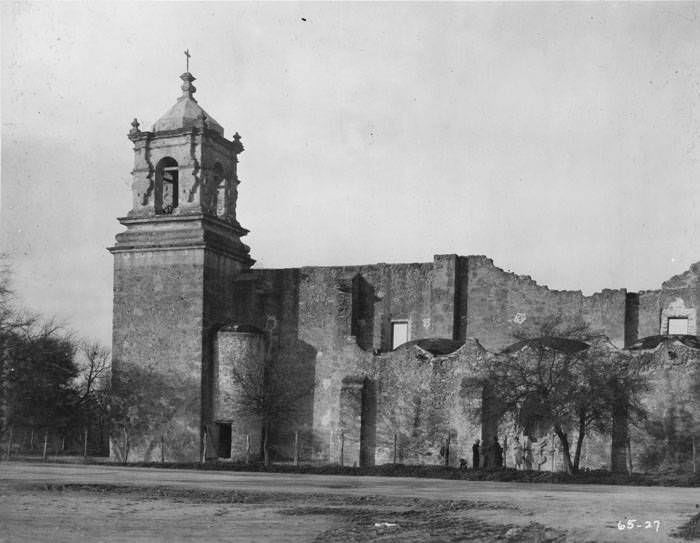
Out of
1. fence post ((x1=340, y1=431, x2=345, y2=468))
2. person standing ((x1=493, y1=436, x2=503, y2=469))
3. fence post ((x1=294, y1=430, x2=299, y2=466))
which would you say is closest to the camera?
person standing ((x1=493, y1=436, x2=503, y2=469))

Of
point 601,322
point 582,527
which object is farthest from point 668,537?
point 601,322

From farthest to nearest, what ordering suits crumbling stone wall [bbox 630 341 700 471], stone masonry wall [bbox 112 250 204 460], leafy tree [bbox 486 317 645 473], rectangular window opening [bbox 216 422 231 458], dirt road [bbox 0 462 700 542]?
rectangular window opening [bbox 216 422 231 458] < stone masonry wall [bbox 112 250 204 460] < crumbling stone wall [bbox 630 341 700 471] < leafy tree [bbox 486 317 645 473] < dirt road [bbox 0 462 700 542]

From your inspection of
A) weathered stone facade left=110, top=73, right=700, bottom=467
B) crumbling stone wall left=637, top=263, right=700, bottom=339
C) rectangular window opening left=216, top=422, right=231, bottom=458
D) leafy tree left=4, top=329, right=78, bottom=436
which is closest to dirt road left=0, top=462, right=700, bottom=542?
weathered stone facade left=110, top=73, right=700, bottom=467

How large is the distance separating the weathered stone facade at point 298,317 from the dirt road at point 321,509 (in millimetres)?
7482

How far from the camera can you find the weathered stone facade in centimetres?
2949

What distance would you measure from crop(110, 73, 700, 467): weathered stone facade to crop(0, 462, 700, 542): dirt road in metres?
7.48

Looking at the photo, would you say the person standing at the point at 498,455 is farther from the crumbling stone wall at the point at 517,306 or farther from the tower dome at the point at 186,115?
the tower dome at the point at 186,115

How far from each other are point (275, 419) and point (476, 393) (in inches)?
260

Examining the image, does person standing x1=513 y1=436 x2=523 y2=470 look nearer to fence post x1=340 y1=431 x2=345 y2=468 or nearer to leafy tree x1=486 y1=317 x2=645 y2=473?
leafy tree x1=486 y1=317 x2=645 y2=473

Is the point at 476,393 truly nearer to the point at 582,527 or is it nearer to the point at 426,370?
the point at 426,370

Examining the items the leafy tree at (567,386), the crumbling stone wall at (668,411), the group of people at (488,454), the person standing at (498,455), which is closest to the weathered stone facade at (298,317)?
the group of people at (488,454)

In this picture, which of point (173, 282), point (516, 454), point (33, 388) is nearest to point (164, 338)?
point (173, 282)

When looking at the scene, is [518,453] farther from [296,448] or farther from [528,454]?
[296,448]

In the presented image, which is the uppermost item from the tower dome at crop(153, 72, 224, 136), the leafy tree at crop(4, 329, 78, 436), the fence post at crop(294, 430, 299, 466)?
the tower dome at crop(153, 72, 224, 136)
